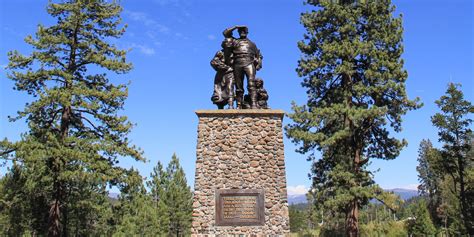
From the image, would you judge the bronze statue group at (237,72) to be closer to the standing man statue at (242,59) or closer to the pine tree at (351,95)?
the standing man statue at (242,59)

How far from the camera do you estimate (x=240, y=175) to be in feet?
32.8

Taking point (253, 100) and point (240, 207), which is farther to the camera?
point (253, 100)

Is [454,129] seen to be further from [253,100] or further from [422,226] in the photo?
[253,100]

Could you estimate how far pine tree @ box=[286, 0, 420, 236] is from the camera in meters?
15.8

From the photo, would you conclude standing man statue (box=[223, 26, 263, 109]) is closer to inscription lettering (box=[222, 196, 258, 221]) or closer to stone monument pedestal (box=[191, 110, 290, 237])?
stone monument pedestal (box=[191, 110, 290, 237])

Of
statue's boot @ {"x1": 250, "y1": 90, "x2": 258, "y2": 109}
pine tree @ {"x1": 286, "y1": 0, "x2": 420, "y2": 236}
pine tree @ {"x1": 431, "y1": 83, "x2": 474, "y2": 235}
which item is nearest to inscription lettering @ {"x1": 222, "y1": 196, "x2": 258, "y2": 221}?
statue's boot @ {"x1": 250, "y1": 90, "x2": 258, "y2": 109}

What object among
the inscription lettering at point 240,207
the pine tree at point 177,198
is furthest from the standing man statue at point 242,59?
the pine tree at point 177,198

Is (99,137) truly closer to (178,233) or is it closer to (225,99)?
(225,99)

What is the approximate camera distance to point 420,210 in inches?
1117

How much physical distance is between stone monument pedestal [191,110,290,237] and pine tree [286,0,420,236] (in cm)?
588

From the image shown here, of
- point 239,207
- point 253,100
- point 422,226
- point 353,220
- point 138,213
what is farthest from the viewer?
point 422,226

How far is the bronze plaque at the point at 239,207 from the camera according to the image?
31.4ft

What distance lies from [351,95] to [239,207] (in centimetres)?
841

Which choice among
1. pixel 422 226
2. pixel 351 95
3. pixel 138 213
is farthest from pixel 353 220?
pixel 422 226
